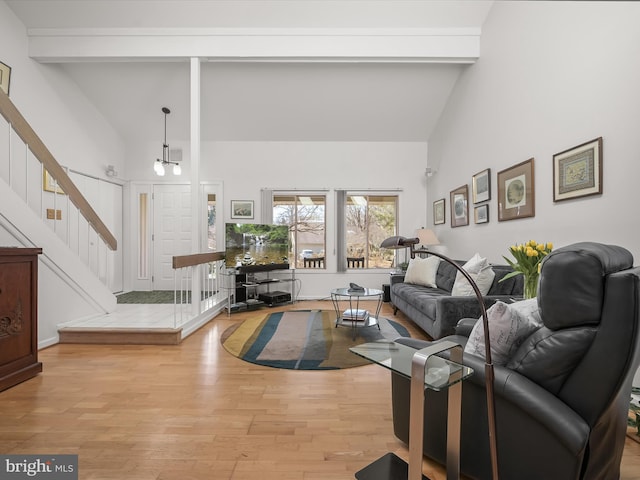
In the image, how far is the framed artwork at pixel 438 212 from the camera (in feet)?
17.1

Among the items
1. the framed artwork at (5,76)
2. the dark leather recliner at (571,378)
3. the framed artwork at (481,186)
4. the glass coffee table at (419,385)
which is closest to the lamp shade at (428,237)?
the framed artwork at (481,186)

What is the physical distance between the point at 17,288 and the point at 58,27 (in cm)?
376

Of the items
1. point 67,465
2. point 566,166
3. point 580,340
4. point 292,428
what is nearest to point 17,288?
point 67,465

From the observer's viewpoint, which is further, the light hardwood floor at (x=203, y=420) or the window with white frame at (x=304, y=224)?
the window with white frame at (x=304, y=224)

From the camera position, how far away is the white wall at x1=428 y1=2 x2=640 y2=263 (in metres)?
2.10

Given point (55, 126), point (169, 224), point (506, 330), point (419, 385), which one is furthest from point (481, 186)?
point (55, 126)

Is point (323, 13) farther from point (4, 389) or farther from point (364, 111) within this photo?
point (4, 389)

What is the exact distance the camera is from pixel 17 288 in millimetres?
2457

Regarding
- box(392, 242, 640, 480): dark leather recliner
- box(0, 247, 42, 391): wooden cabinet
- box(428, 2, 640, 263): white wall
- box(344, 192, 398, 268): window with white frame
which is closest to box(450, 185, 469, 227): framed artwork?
box(428, 2, 640, 263): white wall

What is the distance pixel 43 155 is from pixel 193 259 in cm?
193

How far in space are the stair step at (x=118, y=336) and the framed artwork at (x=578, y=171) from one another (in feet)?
13.0

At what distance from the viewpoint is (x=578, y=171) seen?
2.50 meters

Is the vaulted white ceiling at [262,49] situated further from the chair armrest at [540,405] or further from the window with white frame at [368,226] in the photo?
the chair armrest at [540,405]

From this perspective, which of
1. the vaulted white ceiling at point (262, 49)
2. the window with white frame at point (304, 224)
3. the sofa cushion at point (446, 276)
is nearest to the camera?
the vaulted white ceiling at point (262, 49)
